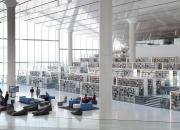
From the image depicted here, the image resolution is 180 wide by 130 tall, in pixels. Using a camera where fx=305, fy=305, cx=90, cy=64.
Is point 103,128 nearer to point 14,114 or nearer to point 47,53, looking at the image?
point 14,114

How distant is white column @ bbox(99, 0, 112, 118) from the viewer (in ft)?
53.6

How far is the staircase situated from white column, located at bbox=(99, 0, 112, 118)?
599 cm

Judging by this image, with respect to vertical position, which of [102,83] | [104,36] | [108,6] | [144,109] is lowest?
[144,109]

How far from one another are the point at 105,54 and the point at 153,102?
298 inches

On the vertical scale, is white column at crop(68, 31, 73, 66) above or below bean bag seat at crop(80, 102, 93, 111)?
above

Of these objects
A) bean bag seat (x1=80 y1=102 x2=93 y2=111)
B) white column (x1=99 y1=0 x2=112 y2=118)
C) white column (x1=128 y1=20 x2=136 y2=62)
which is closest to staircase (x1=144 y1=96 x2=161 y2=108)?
bean bag seat (x1=80 y1=102 x2=93 y2=111)

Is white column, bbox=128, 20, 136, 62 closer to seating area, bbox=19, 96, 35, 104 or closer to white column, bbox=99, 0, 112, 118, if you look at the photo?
seating area, bbox=19, 96, 35, 104

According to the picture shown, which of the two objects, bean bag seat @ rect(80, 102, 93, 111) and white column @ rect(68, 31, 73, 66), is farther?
white column @ rect(68, 31, 73, 66)

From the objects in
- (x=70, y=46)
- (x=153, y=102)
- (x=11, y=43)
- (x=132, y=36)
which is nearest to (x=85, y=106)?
(x=153, y=102)

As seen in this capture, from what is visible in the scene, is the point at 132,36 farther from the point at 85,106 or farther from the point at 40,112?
the point at 40,112

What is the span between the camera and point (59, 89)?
32000 mm

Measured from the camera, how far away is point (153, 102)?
22156mm

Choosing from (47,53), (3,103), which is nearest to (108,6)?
(3,103)

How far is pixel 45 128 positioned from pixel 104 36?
7.43 metres
